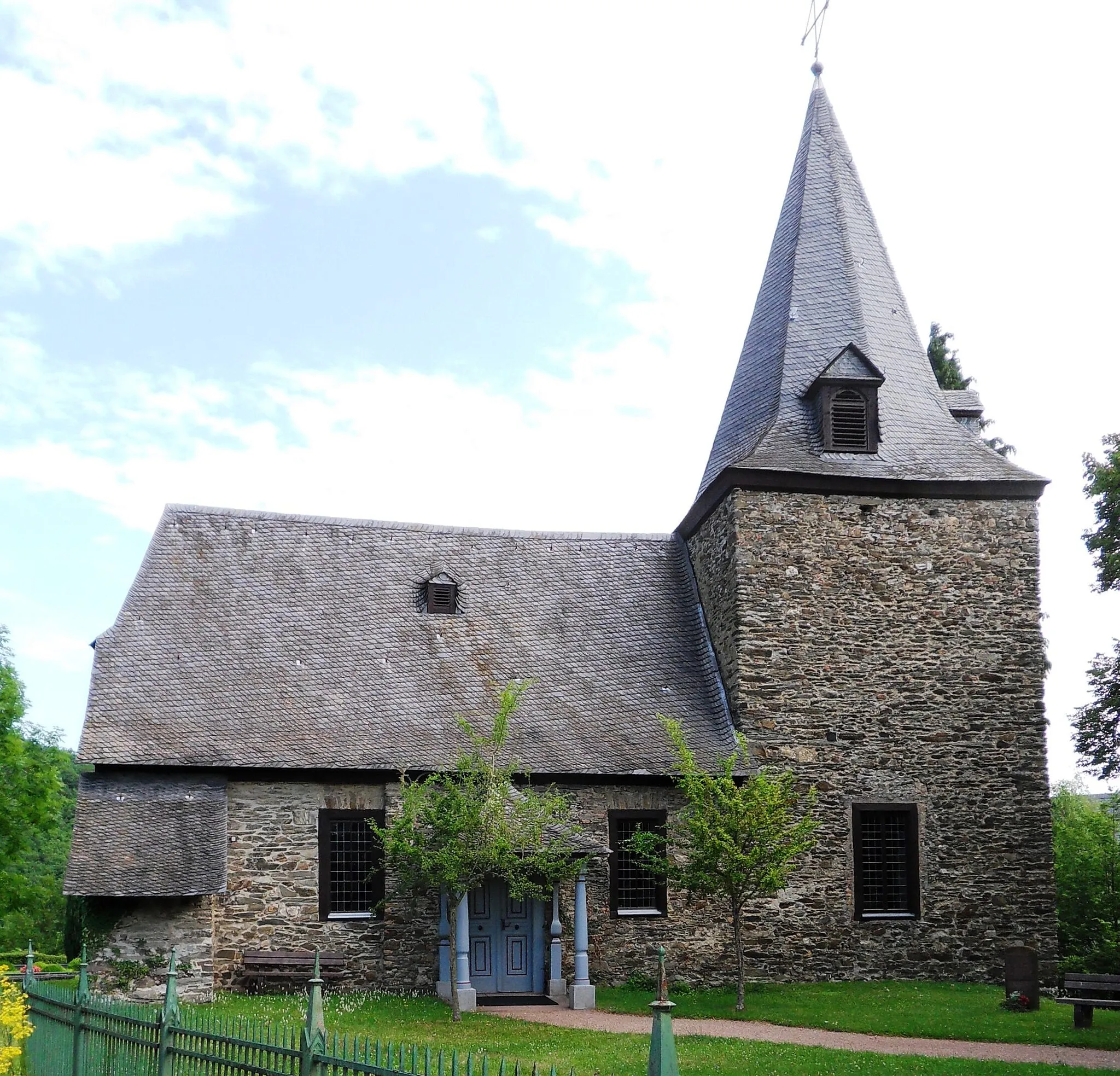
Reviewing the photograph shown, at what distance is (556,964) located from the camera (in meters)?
18.0

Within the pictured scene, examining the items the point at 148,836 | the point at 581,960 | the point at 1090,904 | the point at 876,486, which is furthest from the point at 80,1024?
the point at 1090,904

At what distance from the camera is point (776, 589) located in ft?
66.4

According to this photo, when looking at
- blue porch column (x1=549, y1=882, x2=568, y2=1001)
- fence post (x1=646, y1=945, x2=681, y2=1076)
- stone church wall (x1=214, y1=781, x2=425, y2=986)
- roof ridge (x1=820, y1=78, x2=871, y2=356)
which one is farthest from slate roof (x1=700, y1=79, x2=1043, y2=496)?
fence post (x1=646, y1=945, x2=681, y2=1076)

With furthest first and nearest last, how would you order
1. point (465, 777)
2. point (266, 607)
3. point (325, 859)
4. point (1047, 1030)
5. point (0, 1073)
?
point (266, 607) → point (325, 859) → point (465, 777) → point (1047, 1030) → point (0, 1073)

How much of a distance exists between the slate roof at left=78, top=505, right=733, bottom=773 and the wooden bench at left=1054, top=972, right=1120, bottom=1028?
20.3ft

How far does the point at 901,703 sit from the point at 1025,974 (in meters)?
4.89

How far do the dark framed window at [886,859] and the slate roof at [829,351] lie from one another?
526 cm

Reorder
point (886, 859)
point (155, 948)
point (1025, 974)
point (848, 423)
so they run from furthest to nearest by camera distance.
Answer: point (848, 423) < point (886, 859) < point (155, 948) < point (1025, 974)

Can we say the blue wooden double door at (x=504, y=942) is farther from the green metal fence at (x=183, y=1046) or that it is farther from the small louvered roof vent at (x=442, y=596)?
the green metal fence at (x=183, y=1046)

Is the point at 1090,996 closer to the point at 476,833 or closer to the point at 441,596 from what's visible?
the point at 476,833

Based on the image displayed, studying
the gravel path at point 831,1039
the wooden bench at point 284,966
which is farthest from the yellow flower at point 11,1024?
the gravel path at point 831,1039

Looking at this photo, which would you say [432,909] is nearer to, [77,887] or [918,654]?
[77,887]

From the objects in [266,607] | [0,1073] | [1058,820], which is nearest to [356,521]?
[266,607]

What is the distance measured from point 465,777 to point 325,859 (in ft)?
11.4
